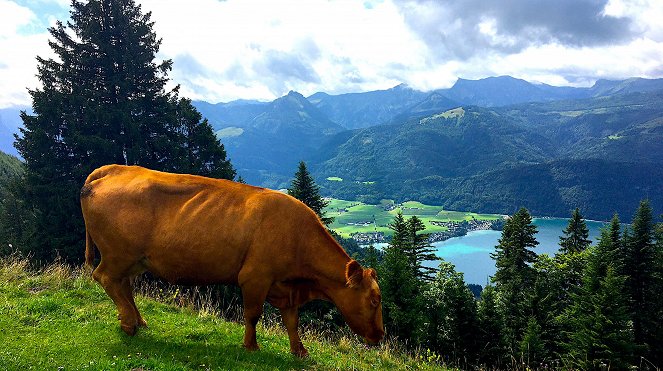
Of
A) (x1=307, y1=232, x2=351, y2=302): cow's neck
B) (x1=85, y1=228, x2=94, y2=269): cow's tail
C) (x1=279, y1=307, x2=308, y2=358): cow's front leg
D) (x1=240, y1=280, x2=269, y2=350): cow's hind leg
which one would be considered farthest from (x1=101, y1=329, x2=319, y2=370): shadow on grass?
(x1=85, y1=228, x2=94, y2=269): cow's tail

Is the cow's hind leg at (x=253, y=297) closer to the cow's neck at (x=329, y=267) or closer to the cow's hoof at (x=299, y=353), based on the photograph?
the cow's neck at (x=329, y=267)

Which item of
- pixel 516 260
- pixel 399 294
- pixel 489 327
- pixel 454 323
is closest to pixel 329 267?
pixel 399 294

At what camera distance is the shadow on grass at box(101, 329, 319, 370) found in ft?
18.5

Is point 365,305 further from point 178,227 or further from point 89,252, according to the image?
point 89,252

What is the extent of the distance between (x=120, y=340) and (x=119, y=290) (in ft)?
2.55

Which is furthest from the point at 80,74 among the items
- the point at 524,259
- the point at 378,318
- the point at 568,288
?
the point at 568,288

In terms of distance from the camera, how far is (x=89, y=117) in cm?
2689

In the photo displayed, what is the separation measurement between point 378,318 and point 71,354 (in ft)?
15.3

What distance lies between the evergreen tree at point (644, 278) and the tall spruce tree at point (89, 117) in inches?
1607

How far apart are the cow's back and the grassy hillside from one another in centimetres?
116

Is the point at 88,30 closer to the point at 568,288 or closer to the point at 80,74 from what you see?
the point at 80,74

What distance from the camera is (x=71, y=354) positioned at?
5.55 m

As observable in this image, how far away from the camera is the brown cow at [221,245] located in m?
6.04

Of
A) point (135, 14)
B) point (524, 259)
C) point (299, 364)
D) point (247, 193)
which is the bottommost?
point (524, 259)
